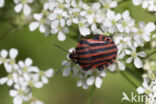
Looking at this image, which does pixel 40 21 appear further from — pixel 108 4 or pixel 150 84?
pixel 150 84

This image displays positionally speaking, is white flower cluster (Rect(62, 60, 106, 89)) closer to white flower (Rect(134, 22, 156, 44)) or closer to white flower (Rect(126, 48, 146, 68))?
white flower (Rect(126, 48, 146, 68))

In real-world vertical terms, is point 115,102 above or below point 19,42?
below

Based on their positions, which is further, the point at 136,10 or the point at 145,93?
the point at 136,10

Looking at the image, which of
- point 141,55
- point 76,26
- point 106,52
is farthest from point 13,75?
point 141,55

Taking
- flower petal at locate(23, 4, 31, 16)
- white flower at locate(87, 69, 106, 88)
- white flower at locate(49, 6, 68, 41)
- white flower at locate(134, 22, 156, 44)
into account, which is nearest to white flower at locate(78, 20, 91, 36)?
white flower at locate(49, 6, 68, 41)

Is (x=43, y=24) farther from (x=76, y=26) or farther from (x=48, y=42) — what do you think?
(x=48, y=42)
